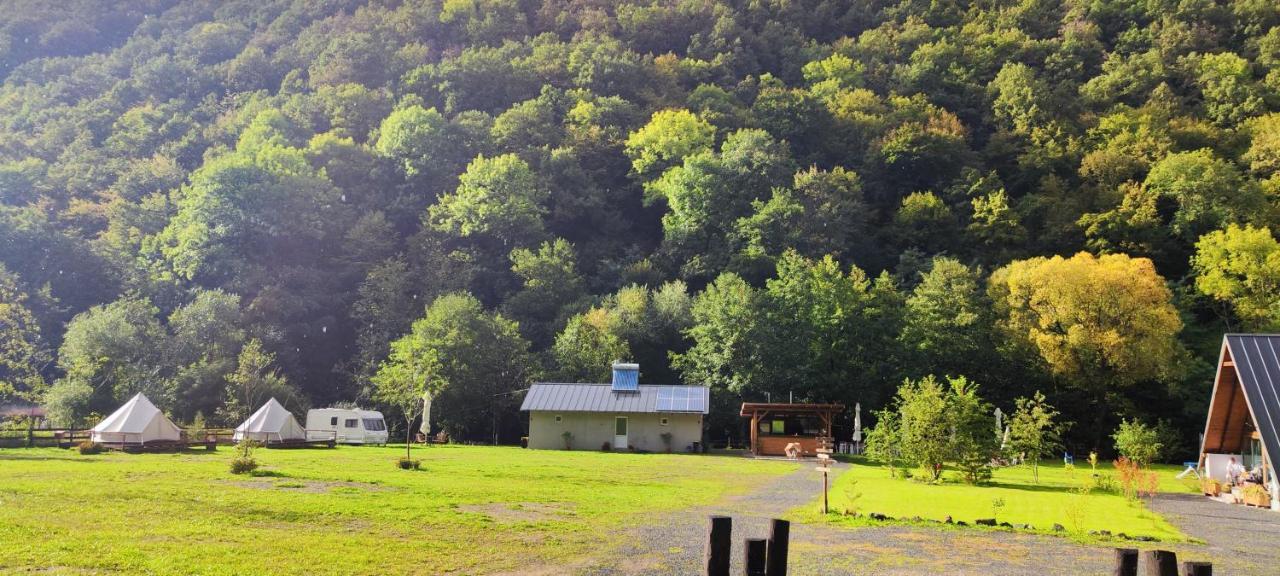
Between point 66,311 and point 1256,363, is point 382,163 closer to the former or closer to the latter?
point 66,311

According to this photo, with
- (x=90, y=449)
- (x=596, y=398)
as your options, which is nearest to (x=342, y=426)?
(x=596, y=398)

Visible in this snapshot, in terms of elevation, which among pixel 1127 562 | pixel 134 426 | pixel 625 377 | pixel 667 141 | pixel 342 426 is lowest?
pixel 342 426

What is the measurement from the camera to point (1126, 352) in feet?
142

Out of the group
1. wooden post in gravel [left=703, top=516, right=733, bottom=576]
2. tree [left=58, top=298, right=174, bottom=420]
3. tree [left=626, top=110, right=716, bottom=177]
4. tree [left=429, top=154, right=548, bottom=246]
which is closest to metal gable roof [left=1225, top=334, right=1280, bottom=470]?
wooden post in gravel [left=703, top=516, right=733, bottom=576]

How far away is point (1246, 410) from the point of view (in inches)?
925

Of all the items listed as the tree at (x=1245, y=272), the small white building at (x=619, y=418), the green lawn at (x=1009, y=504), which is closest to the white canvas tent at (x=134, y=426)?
the small white building at (x=619, y=418)

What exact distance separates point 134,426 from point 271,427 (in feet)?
22.0

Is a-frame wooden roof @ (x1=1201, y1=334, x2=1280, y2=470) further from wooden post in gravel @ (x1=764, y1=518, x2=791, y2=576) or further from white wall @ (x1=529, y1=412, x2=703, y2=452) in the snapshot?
white wall @ (x1=529, y1=412, x2=703, y2=452)

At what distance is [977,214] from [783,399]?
2248cm

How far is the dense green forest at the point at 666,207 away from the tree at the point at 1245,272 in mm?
196

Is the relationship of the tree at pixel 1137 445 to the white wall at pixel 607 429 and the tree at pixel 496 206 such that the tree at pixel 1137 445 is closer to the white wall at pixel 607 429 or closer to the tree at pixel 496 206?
the white wall at pixel 607 429

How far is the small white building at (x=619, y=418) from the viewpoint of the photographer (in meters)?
42.3

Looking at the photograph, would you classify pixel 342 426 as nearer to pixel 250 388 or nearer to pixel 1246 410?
pixel 250 388

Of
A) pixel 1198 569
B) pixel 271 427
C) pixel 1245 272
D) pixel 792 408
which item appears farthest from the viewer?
pixel 1245 272
